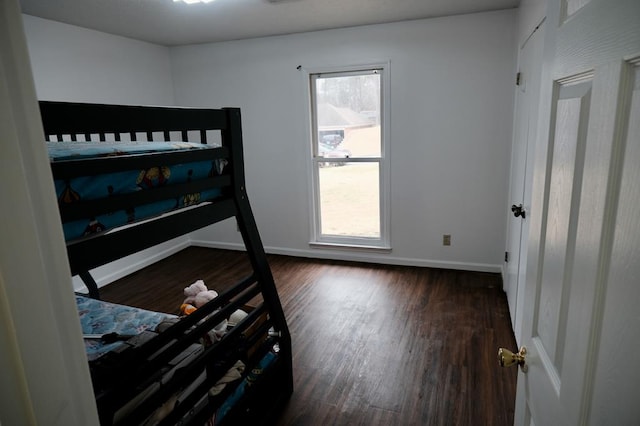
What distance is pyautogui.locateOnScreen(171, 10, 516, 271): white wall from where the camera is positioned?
339cm

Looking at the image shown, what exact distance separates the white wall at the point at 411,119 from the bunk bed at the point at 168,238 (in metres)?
2.24

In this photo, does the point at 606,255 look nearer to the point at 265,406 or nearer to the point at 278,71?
the point at 265,406

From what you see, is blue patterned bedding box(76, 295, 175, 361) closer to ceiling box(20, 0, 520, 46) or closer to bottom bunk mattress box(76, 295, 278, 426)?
bottom bunk mattress box(76, 295, 278, 426)

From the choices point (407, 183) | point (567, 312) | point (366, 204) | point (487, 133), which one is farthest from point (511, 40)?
point (567, 312)

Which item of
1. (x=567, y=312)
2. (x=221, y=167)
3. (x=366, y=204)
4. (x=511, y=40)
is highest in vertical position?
(x=511, y=40)

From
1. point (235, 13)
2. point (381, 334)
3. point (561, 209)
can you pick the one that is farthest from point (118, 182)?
point (235, 13)

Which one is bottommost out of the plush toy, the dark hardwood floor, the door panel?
the dark hardwood floor

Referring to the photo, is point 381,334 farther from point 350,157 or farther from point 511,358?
point 350,157

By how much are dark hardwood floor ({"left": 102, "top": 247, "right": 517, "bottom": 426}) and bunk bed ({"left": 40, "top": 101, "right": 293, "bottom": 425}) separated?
0.36 m

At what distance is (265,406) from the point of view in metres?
1.97

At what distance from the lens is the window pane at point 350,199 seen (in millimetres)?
4004

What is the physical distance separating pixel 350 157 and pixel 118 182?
2986mm

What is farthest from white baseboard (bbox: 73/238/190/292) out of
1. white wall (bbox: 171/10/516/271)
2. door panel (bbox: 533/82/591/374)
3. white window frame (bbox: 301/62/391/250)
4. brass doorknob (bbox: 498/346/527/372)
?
door panel (bbox: 533/82/591/374)

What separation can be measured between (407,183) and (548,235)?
3.02m
